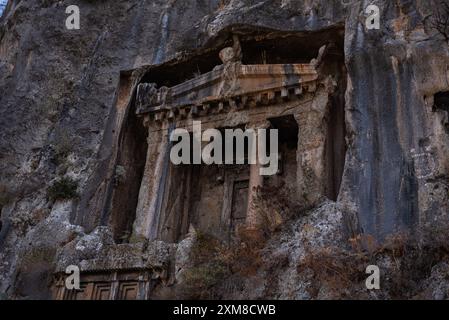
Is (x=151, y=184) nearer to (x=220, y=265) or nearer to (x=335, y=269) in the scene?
(x=220, y=265)

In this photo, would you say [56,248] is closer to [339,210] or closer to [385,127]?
[339,210]

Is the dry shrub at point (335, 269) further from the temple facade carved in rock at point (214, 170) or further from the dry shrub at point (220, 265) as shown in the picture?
the temple facade carved in rock at point (214, 170)

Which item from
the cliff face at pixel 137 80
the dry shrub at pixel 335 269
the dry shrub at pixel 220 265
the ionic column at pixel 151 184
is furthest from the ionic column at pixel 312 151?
the ionic column at pixel 151 184

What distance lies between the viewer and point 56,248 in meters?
11.8

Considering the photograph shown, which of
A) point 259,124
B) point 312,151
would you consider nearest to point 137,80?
point 259,124

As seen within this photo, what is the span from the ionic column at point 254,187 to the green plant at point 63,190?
3.98m

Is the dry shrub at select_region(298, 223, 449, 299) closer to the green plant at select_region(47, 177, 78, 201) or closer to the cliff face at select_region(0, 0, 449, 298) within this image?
the cliff face at select_region(0, 0, 449, 298)

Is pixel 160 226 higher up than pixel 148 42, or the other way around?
pixel 148 42

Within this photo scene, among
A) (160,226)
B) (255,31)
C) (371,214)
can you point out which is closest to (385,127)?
(371,214)

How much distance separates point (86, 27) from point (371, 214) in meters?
10.3

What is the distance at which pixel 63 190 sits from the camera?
12883 millimetres

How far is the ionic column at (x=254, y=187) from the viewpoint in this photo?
1135 centimetres

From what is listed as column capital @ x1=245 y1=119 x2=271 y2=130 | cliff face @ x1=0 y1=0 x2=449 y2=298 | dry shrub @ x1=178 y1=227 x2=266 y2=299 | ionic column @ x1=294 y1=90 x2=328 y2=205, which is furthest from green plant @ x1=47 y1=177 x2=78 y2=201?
ionic column @ x1=294 y1=90 x2=328 y2=205

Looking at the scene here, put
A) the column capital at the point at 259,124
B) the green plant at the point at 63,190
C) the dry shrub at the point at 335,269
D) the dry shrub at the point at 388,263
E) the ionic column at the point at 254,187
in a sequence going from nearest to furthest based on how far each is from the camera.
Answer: the dry shrub at the point at 388,263 → the dry shrub at the point at 335,269 → the ionic column at the point at 254,187 → the green plant at the point at 63,190 → the column capital at the point at 259,124
